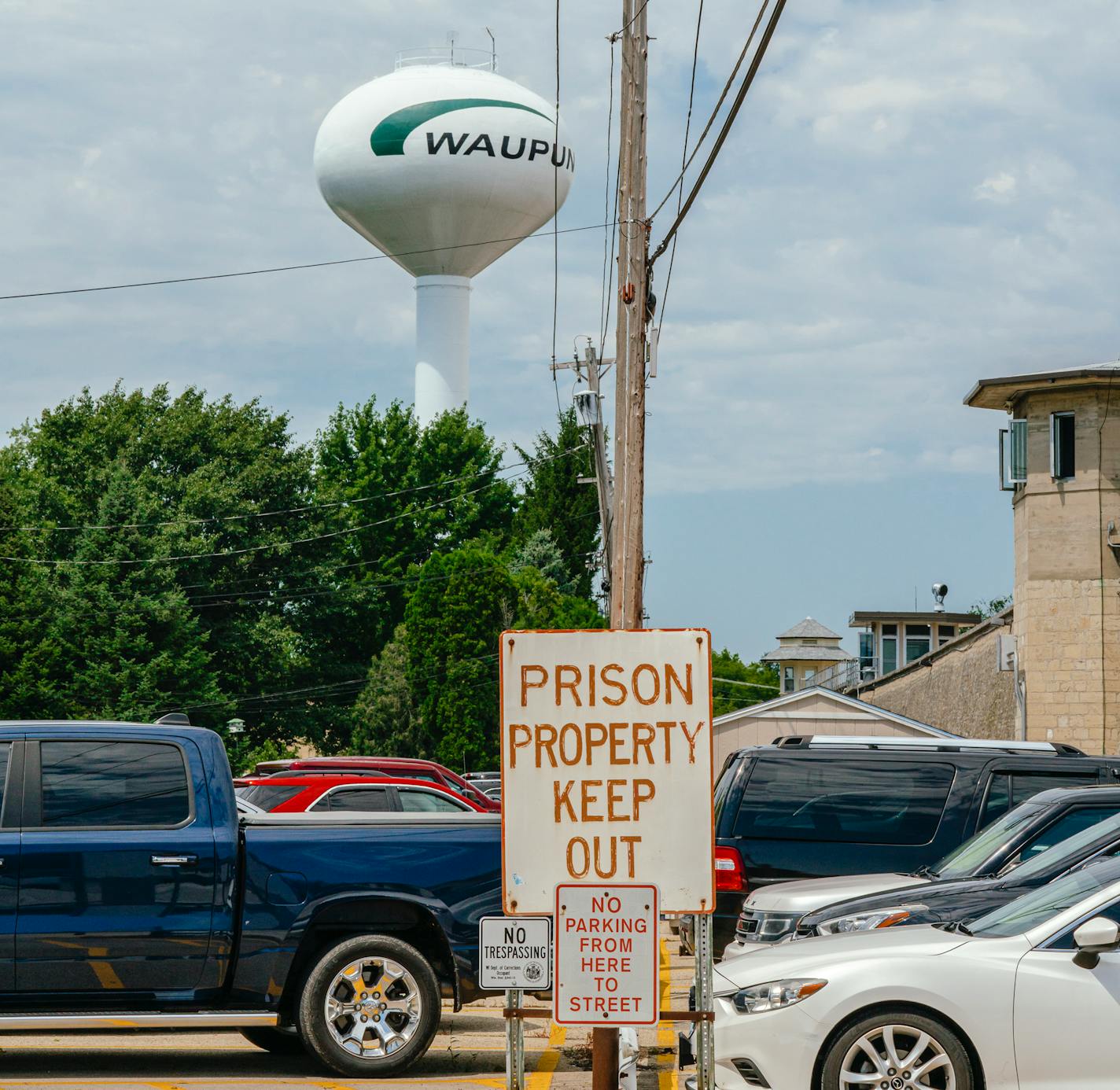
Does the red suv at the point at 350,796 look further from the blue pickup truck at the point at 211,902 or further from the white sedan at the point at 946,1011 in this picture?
the white sedan at the point at 946,1011

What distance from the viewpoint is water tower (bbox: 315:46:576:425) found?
65.8 meters

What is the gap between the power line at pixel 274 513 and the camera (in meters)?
60.6

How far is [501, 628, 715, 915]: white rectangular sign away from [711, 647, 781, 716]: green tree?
287 ft

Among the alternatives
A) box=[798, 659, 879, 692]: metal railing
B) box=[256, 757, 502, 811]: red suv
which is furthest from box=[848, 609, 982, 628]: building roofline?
box=[256, 757, 502, 811]: red suv

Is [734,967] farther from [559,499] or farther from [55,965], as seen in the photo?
[559,499]

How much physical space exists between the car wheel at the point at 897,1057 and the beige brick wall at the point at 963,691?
3325 cm

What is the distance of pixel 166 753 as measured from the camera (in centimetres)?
990

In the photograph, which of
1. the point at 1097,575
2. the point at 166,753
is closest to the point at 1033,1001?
the point at 166,753

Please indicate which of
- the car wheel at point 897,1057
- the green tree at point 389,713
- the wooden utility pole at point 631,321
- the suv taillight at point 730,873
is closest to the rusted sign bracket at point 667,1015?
the car wheel at point 897,1057

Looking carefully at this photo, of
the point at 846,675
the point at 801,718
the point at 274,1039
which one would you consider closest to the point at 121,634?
the point at 801,718

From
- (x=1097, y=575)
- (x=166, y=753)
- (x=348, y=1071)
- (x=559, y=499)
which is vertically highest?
(x=559, y=499)

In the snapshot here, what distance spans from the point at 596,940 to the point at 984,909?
13.6 feet

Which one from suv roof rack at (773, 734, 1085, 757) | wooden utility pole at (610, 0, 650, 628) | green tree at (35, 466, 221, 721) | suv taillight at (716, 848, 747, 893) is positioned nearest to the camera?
suv taillight at (716, 848, 747, 893)

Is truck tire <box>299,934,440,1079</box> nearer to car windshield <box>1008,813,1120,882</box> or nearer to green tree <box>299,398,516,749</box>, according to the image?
car windshield <box>1008,813,1120,882</box>
